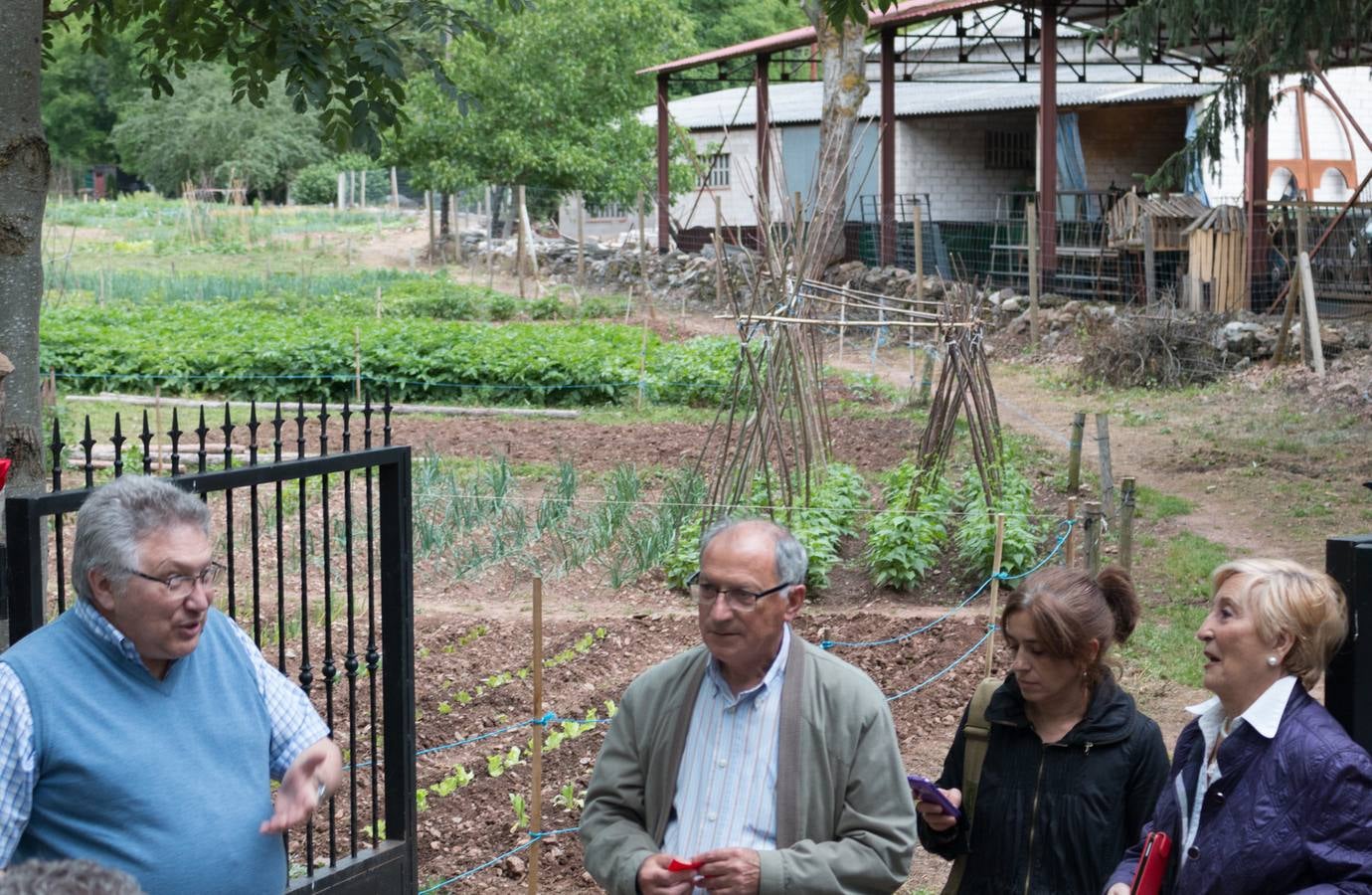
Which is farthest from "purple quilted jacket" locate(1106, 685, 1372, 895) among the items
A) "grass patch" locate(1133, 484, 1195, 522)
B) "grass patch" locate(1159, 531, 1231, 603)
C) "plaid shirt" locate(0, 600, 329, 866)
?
"grass patch" locate(1133, 484, 1195, 522)

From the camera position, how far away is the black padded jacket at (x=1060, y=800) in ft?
9.86

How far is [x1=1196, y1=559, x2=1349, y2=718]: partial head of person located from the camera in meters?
2.70

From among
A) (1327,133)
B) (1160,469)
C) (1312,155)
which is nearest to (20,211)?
(1160,469)

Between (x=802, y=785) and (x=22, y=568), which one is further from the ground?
(x=22, y=568)

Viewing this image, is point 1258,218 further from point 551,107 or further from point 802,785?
point 802,785

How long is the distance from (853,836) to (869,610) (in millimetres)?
5251

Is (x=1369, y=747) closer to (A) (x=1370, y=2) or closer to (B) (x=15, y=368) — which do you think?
(B) (x=15, y=368)

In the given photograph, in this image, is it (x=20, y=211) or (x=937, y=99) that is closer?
(x=20, y=211)

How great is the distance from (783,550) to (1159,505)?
8534 mm

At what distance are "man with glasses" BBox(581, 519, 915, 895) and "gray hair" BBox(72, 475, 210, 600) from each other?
946 millimetres

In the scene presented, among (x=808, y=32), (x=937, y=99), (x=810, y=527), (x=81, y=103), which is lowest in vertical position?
(x=810, y=527)

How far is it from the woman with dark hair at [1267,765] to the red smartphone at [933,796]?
35 centimetres

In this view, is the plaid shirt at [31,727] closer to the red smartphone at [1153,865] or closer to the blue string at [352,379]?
the red smartphone at [1153,865]

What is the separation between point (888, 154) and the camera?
24.2m
